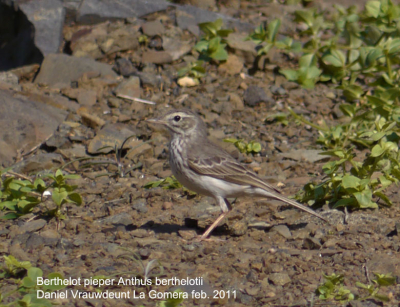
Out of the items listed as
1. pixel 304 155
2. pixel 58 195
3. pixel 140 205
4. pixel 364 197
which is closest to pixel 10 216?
pixel 58 195

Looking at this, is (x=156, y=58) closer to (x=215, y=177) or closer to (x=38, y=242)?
(x=215, y=177)

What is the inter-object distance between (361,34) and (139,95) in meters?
3.74

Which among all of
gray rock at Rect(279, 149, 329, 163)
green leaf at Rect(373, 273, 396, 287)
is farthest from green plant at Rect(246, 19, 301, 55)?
green leaf at Rect(373, 273, 396, 287)

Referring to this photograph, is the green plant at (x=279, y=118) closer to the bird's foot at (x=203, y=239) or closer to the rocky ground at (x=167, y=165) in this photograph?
the rocky ground at (x=167, y=165)

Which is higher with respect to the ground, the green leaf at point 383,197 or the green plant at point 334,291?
the green plant at point 334,291

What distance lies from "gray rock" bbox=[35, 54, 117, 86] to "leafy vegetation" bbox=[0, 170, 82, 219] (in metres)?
3.49

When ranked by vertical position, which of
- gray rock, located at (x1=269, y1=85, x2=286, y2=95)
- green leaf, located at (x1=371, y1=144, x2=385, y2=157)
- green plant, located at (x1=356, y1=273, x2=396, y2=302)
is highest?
green leaf, located at (x1=371, y1=144, x2=385, y2=157)

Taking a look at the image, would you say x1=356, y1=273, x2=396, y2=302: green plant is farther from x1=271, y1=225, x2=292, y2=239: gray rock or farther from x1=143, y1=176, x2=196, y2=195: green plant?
x1=143, y1=176, x2=196, y2=195: green plant

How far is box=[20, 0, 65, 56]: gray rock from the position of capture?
9844 millimetres

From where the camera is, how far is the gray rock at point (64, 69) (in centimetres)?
932

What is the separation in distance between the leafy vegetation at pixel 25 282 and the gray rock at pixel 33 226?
Result: 0.88 m

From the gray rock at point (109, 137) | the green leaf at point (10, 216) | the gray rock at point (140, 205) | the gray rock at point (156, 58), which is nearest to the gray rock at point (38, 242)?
the green leaf at point (10, 216)

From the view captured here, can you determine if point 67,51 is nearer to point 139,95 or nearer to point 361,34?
point 139,95

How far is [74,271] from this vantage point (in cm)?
480
